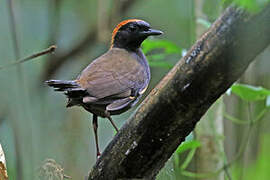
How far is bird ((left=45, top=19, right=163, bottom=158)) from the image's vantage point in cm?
282

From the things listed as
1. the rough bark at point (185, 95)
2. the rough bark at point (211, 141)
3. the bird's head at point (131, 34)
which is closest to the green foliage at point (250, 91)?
the rough bark at point (211, 141)

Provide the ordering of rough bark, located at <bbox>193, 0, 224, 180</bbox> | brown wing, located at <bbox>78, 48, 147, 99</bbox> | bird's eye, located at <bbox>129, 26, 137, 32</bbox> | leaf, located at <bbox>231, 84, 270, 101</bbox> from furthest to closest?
bird's eye, located at <bbox>129, 26, 137, 32</bbox> < rough bark, located at <bbox>193, 0, 224, 180</bbox> < leaf, located at <bbox>231, 84, 270, 101</bbox> < brown wing, located at <bbox>78, 48, 147, 99</bbox>

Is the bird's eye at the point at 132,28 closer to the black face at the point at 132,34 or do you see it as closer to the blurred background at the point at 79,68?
the black face at the point at 132,34

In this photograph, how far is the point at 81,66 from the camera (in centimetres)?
661

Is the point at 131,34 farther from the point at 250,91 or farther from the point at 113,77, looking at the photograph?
the point at 250,91

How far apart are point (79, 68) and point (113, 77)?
11.9ft

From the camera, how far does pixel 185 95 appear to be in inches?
66.7

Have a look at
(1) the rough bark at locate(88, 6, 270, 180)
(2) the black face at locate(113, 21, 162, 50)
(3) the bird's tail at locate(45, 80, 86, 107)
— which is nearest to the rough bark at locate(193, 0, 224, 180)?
(2) the black face at locate(113, 21, 162, 50)

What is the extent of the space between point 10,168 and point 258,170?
2.49m

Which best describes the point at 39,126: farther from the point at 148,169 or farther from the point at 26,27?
the point at 148,169

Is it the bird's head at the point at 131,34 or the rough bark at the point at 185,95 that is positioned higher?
the rough bark at the point at 185,95

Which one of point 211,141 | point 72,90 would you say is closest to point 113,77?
point 72,90

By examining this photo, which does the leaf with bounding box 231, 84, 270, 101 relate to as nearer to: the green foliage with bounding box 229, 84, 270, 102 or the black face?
the green foliage with bounding box 229, 84, 270, 102

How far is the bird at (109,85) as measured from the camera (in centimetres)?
282
